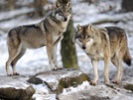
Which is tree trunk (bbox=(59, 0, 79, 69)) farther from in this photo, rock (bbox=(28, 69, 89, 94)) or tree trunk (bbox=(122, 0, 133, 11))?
tree trunk (bbox=(122, 0, 133, 11))

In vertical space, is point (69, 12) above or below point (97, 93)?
above

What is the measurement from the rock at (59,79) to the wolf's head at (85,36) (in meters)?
0.78

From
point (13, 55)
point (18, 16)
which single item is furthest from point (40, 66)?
point (18, 16)

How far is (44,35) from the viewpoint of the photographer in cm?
936

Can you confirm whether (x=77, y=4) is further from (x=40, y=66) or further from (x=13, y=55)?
(x=13, y=55)

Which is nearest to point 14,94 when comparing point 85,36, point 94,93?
point 94,93

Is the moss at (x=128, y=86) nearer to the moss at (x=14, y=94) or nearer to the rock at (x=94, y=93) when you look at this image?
the rock at (x=94, y=93)

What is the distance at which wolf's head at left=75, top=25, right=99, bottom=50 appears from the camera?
299 inches

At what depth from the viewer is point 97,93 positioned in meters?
7.70

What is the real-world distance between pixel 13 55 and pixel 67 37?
358cm

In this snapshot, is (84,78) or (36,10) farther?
(36,10)

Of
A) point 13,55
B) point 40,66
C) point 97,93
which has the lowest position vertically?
point 40,66

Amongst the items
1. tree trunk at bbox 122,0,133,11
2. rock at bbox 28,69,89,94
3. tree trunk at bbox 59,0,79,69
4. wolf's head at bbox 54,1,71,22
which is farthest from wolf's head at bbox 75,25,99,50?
tree trunk at bbox 122,0,133,11

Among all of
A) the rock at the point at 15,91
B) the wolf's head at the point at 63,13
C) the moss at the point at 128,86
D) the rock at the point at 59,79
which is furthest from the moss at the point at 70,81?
the wolf's head at the point at 63,13
